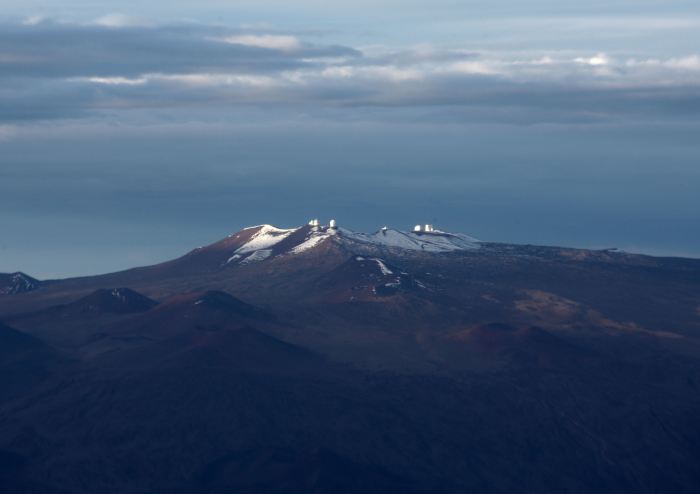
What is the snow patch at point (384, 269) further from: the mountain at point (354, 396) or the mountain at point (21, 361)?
the mountain at point (21, 361)

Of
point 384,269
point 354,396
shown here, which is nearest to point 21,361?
point 354,396

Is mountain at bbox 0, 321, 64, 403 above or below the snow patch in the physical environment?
below

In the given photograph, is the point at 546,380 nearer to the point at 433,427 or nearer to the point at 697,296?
the point at 433,427

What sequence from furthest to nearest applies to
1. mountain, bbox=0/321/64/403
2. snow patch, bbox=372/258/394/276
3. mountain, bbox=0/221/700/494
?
snow patch, bbox=372/258/394/276 → mountain, bbox=0/321/64/403 → mountain, bbox=0/221/700/494

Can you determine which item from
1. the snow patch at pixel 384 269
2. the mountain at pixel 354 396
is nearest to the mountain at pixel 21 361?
the mountain at pixel 354 396

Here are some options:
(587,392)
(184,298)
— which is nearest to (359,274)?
(184,298)

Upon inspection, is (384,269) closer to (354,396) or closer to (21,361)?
(354,396)

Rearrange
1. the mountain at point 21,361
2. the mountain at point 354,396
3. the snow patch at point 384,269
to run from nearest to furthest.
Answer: the mountain at point 354,396
the mountain at point 21,361
the snow patch at point 384,269

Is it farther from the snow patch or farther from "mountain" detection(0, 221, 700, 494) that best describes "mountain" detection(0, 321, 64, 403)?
the snow patch

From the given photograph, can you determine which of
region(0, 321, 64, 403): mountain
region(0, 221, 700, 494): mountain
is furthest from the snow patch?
region(0, 321, 64, 403): mountain
